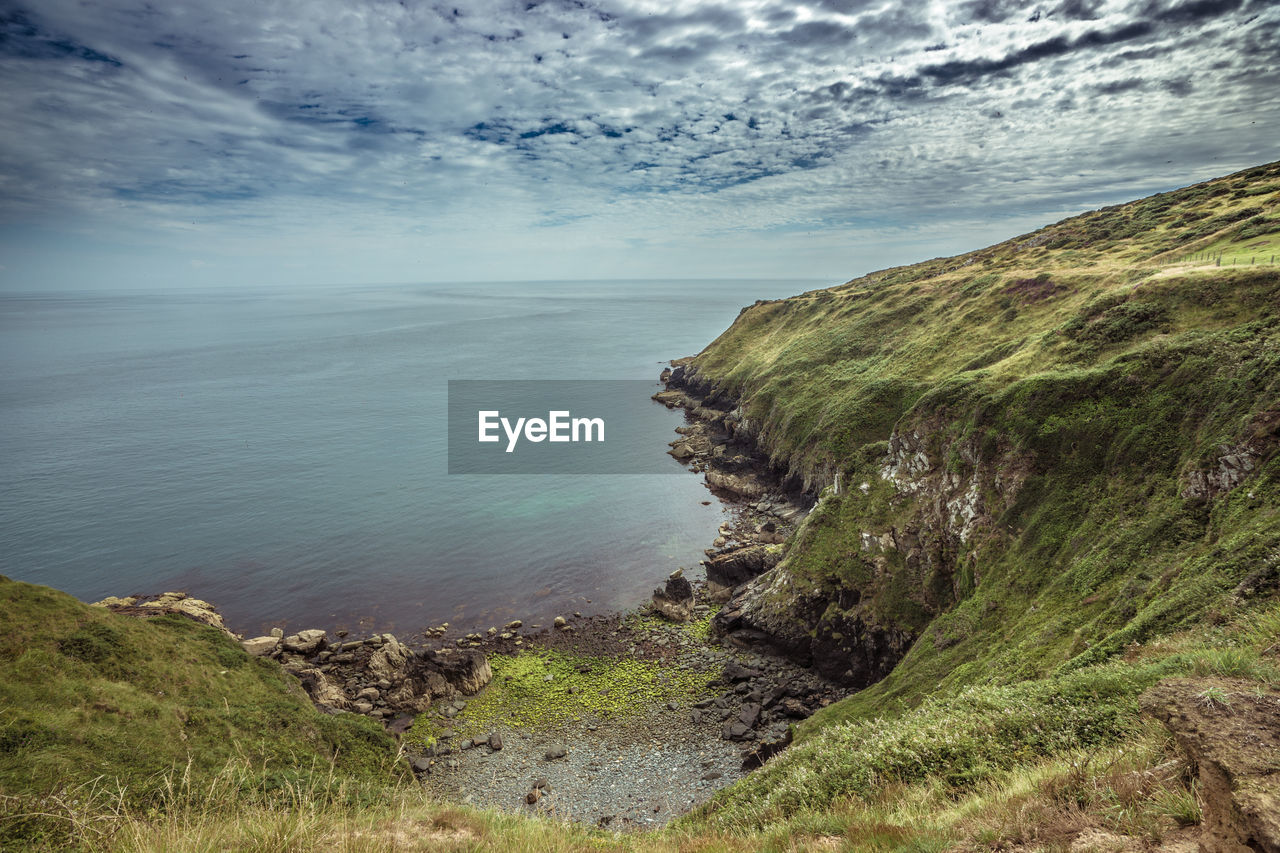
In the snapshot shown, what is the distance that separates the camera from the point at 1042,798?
9.00 m

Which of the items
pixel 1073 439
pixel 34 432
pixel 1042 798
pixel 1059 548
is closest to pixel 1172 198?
pixel 1073 439

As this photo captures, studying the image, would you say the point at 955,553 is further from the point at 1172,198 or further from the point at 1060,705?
the point at 1172,198

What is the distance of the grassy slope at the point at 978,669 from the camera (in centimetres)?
937

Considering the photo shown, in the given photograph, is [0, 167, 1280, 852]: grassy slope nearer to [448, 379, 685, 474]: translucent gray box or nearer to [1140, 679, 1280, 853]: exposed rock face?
[1140, 679, 1280, 853]: exposed rock face

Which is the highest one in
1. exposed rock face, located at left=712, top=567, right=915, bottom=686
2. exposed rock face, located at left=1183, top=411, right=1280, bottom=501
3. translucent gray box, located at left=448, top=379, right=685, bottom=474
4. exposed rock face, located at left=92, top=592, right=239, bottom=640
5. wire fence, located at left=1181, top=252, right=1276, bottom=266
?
wire fence, located at left=1181, top=252, right=1276, bottom=266

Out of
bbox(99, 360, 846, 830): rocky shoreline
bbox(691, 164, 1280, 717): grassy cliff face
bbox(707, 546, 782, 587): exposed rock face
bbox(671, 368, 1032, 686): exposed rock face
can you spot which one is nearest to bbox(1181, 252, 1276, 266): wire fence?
bbox(691, 164, 1280, 717): grassy cliff face

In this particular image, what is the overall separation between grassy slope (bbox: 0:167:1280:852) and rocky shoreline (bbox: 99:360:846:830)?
18.7 feet

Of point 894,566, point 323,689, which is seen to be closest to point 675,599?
point 894,566

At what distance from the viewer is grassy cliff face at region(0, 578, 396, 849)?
62.5 feet

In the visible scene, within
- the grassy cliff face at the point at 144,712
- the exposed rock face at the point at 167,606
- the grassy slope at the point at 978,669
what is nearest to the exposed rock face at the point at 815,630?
the grassy slope at the point at 978,669

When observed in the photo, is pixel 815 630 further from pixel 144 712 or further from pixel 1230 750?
pixel 144 712

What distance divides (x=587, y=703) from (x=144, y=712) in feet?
73.3

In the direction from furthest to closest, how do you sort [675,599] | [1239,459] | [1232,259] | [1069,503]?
[675,599] < [1232,259] < [1069,503] < [1239,459]

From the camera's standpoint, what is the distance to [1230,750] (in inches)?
301
